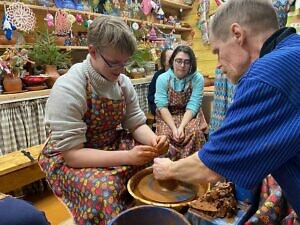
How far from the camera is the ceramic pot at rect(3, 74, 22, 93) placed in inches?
91.4

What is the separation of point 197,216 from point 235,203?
0.17 metres

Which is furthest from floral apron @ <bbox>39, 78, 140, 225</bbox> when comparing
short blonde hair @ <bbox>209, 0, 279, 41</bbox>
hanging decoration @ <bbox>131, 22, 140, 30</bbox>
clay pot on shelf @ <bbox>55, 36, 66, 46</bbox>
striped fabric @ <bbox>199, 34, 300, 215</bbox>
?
→ hanging decoration @ <bbox>131, 22, 140, 30</bbox>

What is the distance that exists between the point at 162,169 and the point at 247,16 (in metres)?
0.60

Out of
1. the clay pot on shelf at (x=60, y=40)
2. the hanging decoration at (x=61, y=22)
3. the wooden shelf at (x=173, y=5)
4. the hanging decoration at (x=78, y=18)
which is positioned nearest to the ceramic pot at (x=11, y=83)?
the clay pot on shelf at (x=60, y=40)

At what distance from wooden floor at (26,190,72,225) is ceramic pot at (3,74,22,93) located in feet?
3.11

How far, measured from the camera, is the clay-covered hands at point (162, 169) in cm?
101

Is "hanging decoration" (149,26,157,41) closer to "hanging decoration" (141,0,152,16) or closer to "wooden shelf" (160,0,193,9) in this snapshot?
"hanging decoration" (141,0,152,16)

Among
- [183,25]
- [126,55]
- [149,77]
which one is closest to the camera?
[126,55]

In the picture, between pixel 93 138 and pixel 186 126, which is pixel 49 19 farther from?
pixel 93 138

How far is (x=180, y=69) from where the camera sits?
8.72 ft

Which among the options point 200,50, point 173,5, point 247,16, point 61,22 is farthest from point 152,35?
point 247,16

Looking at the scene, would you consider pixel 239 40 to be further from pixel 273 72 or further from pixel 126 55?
pixel 126 55

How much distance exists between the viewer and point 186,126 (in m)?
2.54

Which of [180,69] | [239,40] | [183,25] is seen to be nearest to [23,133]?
[180,69]
